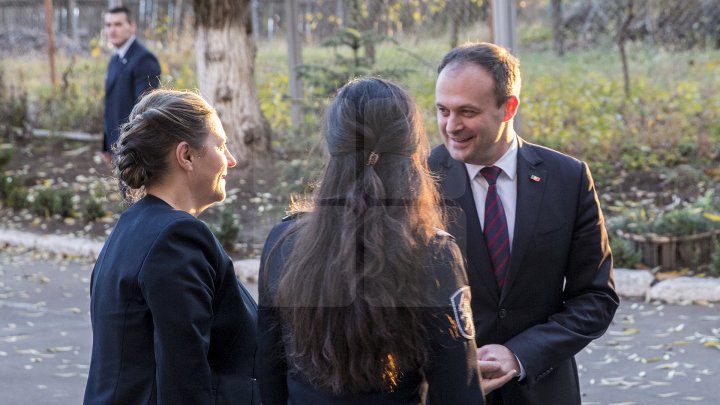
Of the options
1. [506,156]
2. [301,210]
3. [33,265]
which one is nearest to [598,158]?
[33,265]

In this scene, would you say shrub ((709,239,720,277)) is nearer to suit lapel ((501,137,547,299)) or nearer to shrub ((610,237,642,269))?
shrub ((610,237,642,269))

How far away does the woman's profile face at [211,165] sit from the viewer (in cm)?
265

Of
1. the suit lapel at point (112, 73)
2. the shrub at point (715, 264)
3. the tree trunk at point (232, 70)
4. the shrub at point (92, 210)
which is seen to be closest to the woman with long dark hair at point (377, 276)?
the shrub at point (715, 264)

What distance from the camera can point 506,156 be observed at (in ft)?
9.68

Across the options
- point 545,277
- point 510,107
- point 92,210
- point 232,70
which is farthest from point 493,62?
point 232,70

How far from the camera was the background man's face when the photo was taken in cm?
941

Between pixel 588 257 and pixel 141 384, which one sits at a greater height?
pixel 588 257

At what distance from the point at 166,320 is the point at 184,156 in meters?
0.45

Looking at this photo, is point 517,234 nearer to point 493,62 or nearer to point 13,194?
point 493,62

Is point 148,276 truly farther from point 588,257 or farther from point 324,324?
point 588,257

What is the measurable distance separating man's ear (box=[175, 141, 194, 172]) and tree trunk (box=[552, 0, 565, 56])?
1075 cm

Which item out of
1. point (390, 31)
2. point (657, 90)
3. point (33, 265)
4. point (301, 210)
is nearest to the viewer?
point (301, 210)

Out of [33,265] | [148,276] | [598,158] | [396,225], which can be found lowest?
[33,265]

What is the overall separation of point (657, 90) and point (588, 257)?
30.7 feet
